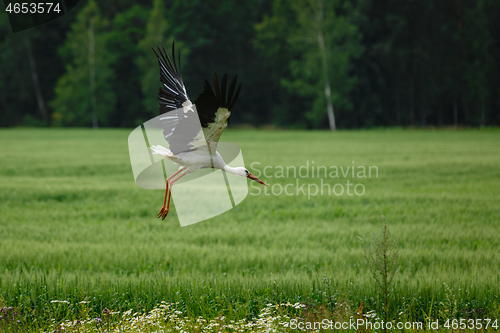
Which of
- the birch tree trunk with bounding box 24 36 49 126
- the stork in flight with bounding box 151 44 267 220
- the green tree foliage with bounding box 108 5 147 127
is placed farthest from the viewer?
the birch tree trunk with bounding box 24 36 49 126

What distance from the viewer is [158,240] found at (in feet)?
28.3

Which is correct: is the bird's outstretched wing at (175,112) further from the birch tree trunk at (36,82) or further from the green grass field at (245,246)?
the birch tree trunk at (36,82)

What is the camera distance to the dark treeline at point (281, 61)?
52.2 m

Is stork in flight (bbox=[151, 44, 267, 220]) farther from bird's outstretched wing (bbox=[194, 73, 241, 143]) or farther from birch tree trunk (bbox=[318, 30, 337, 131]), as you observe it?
birch tree trunk (bbox=[318, 30, 337, 131])

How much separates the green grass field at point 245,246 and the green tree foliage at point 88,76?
41826mm

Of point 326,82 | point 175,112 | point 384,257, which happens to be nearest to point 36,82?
point 326,82

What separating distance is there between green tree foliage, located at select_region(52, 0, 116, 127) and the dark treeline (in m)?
0.15

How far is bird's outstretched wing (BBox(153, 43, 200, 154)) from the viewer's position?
9.07ft

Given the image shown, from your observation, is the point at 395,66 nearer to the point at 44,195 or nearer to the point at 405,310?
the point at 44,195

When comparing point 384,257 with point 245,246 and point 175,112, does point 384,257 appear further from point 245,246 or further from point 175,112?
point 245,246

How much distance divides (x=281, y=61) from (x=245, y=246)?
2237 inches

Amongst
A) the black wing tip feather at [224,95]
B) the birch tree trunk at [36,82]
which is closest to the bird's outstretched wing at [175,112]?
the black wing tip feather at [224,95]

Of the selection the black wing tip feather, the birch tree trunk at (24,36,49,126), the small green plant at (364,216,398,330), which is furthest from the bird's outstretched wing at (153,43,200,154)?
the birch tree trunk at (24,36,49,126)

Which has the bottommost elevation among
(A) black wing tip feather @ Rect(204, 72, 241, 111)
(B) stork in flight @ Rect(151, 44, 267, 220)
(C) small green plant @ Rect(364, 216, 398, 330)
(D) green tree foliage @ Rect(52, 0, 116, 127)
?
(C) small green plant @ Rect(364, 216, 398, 330)
